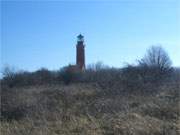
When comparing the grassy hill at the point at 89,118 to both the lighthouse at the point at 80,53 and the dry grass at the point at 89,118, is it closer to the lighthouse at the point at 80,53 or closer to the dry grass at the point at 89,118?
the dry grass at the point at 89,118

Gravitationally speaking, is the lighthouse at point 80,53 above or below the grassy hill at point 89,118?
above

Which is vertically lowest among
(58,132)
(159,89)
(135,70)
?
(58,132)

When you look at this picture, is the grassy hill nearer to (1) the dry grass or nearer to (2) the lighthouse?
(1) the dry grass

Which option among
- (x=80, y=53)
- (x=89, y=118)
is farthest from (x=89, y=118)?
(x=80, y=53)

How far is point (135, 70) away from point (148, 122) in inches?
1000

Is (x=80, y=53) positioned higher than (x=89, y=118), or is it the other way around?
(x=80, y=53)

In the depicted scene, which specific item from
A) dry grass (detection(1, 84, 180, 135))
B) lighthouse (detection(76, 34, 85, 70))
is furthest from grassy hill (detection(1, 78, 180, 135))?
lighthouse (detection(76, 34, 85, 70))

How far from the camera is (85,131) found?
33.2 feet

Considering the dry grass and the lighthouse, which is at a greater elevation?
the lighthouse

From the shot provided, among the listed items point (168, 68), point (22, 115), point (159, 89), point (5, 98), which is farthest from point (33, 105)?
point (168, 68)

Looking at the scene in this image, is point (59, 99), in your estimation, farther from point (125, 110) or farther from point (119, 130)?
point (119, 130)

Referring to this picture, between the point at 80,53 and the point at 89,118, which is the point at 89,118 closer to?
the point at 89,118

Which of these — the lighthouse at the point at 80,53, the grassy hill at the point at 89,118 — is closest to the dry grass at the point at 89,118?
the grassy hill at the point at 89,118

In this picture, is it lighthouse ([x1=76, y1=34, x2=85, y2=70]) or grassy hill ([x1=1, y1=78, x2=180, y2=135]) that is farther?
lighthouse ([x1=76, y1=34, x2=85, y2=70])
